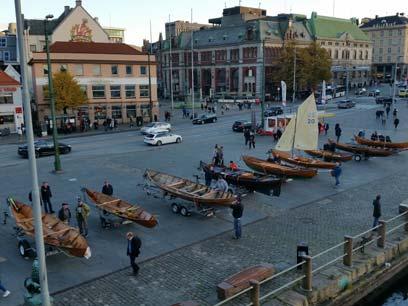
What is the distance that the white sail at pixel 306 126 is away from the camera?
2842cm

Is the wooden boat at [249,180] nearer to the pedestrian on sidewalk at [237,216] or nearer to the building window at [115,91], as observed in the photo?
the pedestrian on sidewalk at [237,216]

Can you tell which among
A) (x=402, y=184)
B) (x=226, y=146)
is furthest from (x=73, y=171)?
(x=402, y=184)

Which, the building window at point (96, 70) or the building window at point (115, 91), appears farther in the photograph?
the building window at point (115, 91)

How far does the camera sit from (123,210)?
18.7m

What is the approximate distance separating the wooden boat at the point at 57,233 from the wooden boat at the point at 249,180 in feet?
32.1

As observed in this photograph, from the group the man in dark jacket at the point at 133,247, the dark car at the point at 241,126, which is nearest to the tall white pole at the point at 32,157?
the man in dark jacket at the point at 133,247

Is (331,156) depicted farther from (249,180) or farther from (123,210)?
(123,210)

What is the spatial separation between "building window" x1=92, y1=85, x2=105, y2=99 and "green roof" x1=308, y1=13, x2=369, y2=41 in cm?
6806

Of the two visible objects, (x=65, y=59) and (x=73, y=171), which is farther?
(x=65, y=59)

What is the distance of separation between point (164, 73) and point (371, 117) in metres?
71.4

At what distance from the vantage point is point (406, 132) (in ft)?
156

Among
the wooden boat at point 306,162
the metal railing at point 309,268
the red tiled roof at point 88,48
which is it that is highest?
the red tiled roof at point 88,48

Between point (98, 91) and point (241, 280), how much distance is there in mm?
49683

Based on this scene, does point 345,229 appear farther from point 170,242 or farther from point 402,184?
point 402,184
